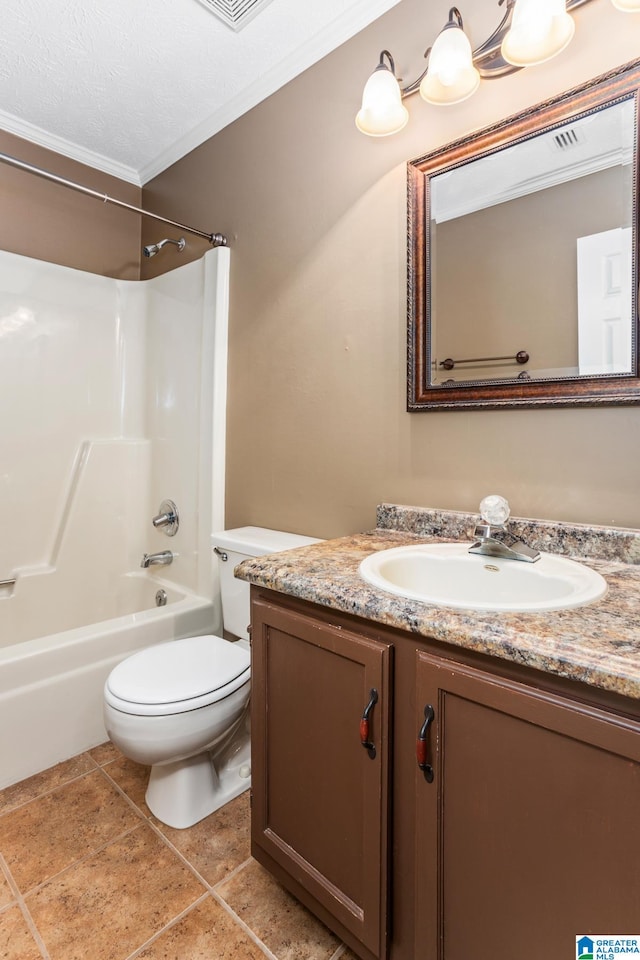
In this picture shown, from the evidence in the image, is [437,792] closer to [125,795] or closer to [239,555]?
[239,555]

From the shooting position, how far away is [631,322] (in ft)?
3.52

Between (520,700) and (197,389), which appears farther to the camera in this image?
(197,389)

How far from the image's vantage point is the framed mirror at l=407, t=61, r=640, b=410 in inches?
42.7

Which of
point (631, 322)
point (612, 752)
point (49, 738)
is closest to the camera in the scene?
point (612, 752)

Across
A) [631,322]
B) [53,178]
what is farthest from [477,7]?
[53,178]

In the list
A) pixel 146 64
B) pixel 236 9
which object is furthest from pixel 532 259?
pixel 146 64

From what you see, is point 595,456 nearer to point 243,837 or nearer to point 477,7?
point 477,7

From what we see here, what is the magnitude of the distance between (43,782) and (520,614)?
1669 mm

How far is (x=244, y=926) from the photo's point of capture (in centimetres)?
111

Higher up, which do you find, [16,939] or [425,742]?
[425,742]

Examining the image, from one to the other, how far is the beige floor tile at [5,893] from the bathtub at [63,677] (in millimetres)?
391

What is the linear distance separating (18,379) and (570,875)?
2442mm

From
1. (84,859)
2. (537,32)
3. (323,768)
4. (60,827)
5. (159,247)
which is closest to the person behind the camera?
(323,768)

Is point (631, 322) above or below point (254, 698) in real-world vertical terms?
above
